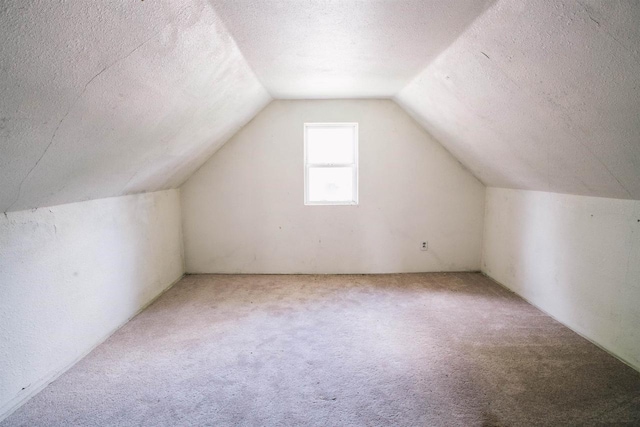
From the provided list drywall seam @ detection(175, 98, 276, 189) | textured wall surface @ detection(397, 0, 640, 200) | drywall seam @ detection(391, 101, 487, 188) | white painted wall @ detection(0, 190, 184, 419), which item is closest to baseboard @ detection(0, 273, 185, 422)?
white painted wall @ detection(0, 190, 184, 419)

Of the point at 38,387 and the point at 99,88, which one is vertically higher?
the point at 99,88

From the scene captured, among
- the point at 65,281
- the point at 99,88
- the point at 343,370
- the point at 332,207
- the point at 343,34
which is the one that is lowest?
the point at 343,370

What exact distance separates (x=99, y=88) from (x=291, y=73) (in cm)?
162

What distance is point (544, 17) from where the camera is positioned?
4.54 feet

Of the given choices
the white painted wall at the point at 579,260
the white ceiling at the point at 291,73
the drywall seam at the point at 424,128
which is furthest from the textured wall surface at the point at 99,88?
the white painted wall at the point at 579,260

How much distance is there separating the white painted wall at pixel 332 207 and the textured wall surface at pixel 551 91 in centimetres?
92

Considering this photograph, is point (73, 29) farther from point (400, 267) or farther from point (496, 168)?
point (400, 267)

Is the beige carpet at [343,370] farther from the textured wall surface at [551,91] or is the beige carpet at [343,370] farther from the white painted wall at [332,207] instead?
the textured wall surface at [551,91]

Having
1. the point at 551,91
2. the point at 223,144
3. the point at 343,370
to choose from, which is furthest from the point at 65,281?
the point at 551,91

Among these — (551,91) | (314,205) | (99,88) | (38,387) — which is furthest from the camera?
(314,205)

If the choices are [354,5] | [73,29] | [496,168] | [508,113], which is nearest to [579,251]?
[496,168]

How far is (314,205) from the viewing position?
4.05 metres

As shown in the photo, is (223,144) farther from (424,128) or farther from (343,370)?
(343,370)

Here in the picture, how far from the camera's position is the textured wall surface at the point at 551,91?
52.2 inches
